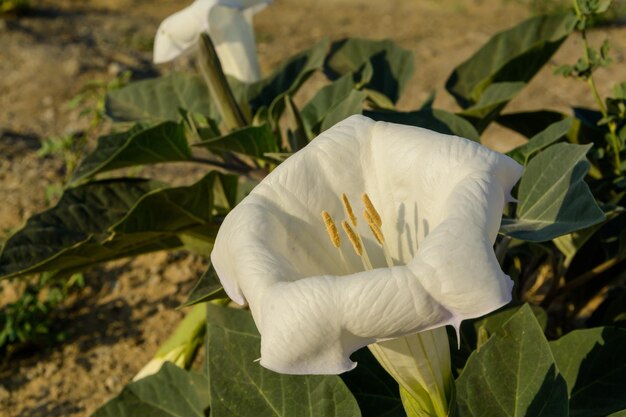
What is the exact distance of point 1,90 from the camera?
421cm

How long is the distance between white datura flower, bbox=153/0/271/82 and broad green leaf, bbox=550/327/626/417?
3.49ft

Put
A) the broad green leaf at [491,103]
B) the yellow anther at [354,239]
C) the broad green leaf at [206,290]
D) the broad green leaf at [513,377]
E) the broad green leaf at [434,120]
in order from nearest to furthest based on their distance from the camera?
the yellow anther at [354,239]
the broad green leaf at [513,377]
the broad green leaf at [206,290]
the broad green leaf at [434,120]
the broad green leaf at [491,103]

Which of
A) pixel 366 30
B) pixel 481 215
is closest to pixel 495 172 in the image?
pixel 481 215

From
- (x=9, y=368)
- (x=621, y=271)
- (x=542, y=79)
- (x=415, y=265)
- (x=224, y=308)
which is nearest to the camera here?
(x=415, y=265)

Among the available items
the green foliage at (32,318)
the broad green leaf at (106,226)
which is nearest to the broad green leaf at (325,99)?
the broad green leaf at (106,226)

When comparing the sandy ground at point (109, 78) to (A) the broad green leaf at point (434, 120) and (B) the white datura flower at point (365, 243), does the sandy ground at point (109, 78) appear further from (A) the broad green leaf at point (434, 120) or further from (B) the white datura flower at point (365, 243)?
(B) the white datura flower at point (365, 243)

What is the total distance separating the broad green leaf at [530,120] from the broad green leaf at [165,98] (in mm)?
713

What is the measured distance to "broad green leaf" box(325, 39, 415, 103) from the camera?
229 centimetres

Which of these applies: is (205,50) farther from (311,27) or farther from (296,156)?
(311,27)

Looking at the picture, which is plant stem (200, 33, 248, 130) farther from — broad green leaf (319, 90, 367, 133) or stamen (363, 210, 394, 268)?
stamen (363, 210, 394, 268)

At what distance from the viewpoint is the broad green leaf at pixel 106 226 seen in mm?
1773

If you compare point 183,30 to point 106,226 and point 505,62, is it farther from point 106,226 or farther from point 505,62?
point 505,62

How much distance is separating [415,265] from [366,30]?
430 cm

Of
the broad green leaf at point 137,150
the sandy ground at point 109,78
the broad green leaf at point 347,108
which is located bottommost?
the sandy ground at point 109,78
